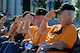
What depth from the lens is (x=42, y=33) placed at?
5586 mm

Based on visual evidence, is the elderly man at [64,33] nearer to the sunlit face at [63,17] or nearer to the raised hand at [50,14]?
the sunlit face at [63,17]

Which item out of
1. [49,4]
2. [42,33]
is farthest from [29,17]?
[49,4]

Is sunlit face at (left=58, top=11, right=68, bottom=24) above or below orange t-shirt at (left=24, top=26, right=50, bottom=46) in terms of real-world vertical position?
above

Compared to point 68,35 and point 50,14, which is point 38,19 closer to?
point 50,14

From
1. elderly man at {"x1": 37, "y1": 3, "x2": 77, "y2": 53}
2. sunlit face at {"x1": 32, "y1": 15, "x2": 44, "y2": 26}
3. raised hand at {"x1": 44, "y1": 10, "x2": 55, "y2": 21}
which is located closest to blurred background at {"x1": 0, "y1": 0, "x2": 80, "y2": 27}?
sunlit face at {"x1": 32, "y1": 15, "x2": 44, "y2": 26}

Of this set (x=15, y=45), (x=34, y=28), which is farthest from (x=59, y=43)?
(x=15, y=45)

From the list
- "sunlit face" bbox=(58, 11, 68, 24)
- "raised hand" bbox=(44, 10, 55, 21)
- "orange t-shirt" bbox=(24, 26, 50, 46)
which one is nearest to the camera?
"sunlit face" bbox=(58, 11, 68, 24)

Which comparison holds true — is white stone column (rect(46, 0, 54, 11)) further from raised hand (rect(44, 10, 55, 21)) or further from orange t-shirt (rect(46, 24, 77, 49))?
orange t-shirt (rect(46, 24, 77, 49))

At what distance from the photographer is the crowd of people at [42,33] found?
4867mm

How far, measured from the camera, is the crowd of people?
4867 mm

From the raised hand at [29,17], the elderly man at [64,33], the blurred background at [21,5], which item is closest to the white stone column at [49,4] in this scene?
the blurred background at [21,5]

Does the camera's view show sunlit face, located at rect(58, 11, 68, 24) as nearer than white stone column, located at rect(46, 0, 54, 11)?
Yes

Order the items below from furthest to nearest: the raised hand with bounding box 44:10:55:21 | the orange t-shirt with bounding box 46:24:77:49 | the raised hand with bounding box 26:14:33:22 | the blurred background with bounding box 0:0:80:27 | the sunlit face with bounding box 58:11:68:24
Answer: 1. the blurred background with bounding box 0:0:80:27
2. the raised hand with bounding box 26:14:33:22
3. the raised hand with bounding box 44:10:55:21
4. the sunlit face with bounding box 58:11:68:24
5. the orange t-shirt with bounding box 46:24:77:49

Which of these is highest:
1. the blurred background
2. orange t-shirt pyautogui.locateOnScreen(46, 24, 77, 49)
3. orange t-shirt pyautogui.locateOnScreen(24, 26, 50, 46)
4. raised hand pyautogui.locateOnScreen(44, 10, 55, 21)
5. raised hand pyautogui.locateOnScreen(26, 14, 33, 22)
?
raised hand pyautogui.locateOnScreen(44, 10, 55, 21)
